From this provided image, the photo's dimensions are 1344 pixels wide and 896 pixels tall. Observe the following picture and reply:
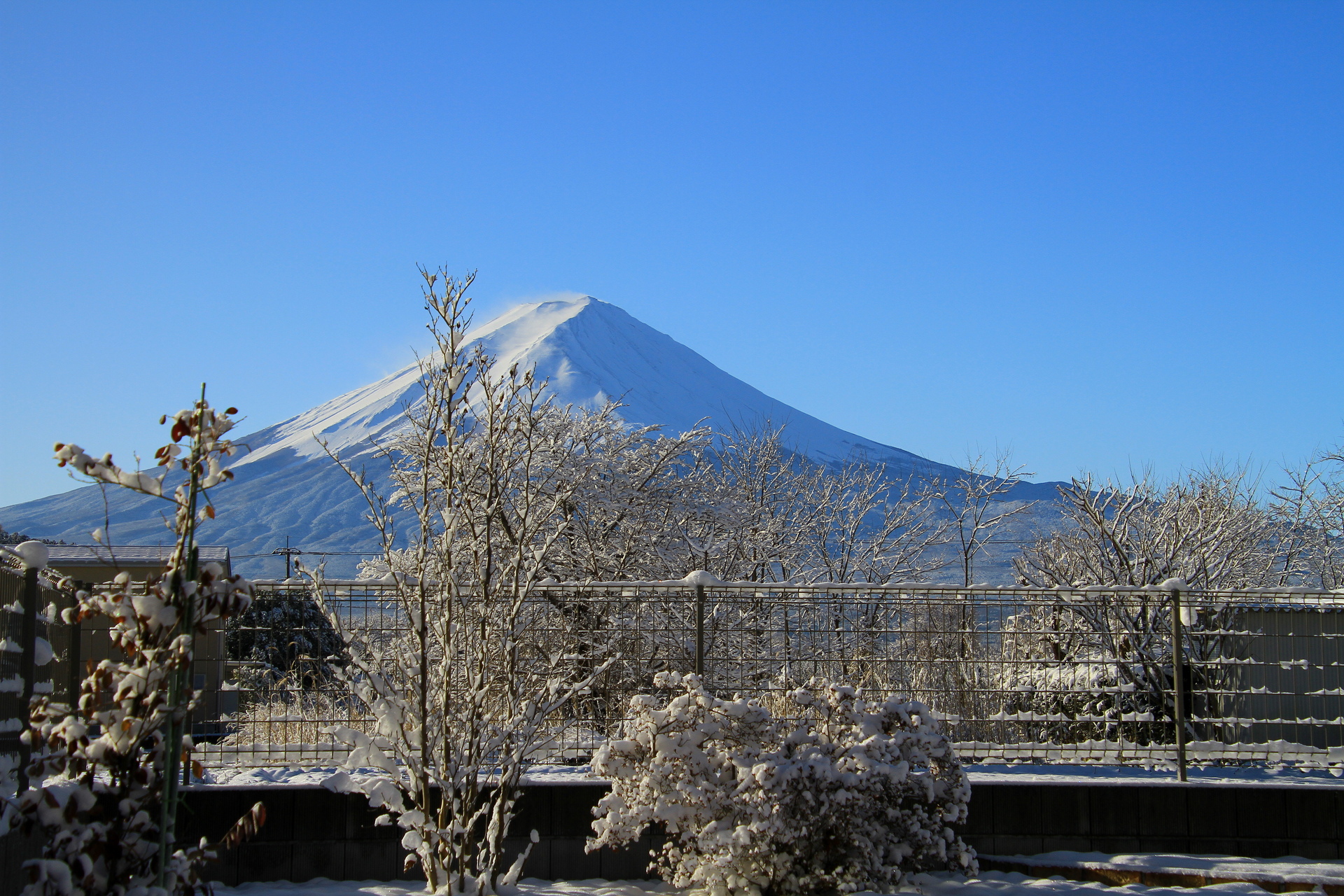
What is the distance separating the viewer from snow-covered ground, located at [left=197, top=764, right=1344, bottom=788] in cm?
599

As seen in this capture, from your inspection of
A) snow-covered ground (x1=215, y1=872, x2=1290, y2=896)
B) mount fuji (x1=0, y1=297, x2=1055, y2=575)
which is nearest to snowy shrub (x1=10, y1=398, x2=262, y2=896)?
snow-covered ground (x1=215, y1=872, x2=1290, y2=896)

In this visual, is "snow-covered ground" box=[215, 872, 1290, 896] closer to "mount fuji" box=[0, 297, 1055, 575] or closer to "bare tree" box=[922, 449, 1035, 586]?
"bare tree" box=[922, 449, 1035, 586]

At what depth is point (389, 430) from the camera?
105 meters

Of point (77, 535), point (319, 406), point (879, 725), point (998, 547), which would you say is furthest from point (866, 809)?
point (319, 406)

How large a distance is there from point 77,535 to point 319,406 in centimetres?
3775

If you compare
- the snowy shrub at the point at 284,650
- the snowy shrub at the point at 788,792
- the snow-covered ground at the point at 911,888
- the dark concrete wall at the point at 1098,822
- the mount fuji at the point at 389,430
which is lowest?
the snow-covered ground at the point at 911,888

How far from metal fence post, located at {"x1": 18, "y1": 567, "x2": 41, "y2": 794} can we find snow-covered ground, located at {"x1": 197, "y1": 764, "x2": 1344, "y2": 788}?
128 centimetres

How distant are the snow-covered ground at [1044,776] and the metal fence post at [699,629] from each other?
2.71 ft

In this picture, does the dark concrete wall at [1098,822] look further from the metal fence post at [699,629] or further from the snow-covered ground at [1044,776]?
the metal fence post at [699,629]

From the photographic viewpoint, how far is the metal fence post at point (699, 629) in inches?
242

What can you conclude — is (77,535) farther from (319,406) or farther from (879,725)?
(879,725)

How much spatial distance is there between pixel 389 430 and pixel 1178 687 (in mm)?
103319

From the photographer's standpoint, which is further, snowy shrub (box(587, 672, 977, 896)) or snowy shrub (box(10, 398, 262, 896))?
snowy shrub (box(587, 672, 977, 896))

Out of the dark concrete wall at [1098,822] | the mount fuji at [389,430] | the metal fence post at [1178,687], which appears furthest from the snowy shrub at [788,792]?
the mount fuji at [389,430]
